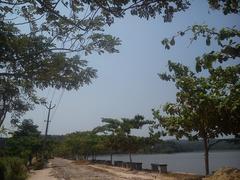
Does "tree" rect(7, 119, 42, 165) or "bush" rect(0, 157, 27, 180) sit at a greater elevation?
"tree" rect(7, 119, 42, 165)

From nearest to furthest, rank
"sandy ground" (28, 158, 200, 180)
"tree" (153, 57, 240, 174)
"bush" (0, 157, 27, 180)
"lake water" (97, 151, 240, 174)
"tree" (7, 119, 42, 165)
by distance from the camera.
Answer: "tree" (153, 57, 240, 174) → "bush" (0, 157, 27, 180) → "sandy ground" (28, 158, 200, 180) → "lake water" (97, 151, 240, 174) → "tree" (7, 119, 42, 165)

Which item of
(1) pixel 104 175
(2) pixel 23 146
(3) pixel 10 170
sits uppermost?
(2) pixel 23 146

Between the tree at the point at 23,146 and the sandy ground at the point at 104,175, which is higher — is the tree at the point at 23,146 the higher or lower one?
the higher one

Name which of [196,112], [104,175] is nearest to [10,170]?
[104,175]

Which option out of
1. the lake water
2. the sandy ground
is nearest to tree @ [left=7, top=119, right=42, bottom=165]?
the sandy ground

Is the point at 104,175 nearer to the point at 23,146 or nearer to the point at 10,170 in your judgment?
the point at 10,170

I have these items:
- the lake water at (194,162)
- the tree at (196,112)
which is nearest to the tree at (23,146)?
the lake water at (194,162)

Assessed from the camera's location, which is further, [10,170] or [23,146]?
[23,146]

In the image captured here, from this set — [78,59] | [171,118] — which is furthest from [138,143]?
[78,59]

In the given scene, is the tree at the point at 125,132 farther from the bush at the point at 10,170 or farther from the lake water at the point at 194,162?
the bush at the point at 10,170

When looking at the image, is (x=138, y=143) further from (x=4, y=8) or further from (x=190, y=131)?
(x=4, y=8)

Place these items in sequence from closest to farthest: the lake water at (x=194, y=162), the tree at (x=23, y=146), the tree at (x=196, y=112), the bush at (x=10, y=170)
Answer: the tree at (x=196, y=112)
the bush at (x=10, y=170)
the lake water at (x=194, y=162)
the tree at (x=23, y=146)

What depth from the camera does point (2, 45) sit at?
379 inches

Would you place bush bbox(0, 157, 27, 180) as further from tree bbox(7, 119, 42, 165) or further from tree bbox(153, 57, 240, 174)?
tree bbox(7, 119, 42, 165)
